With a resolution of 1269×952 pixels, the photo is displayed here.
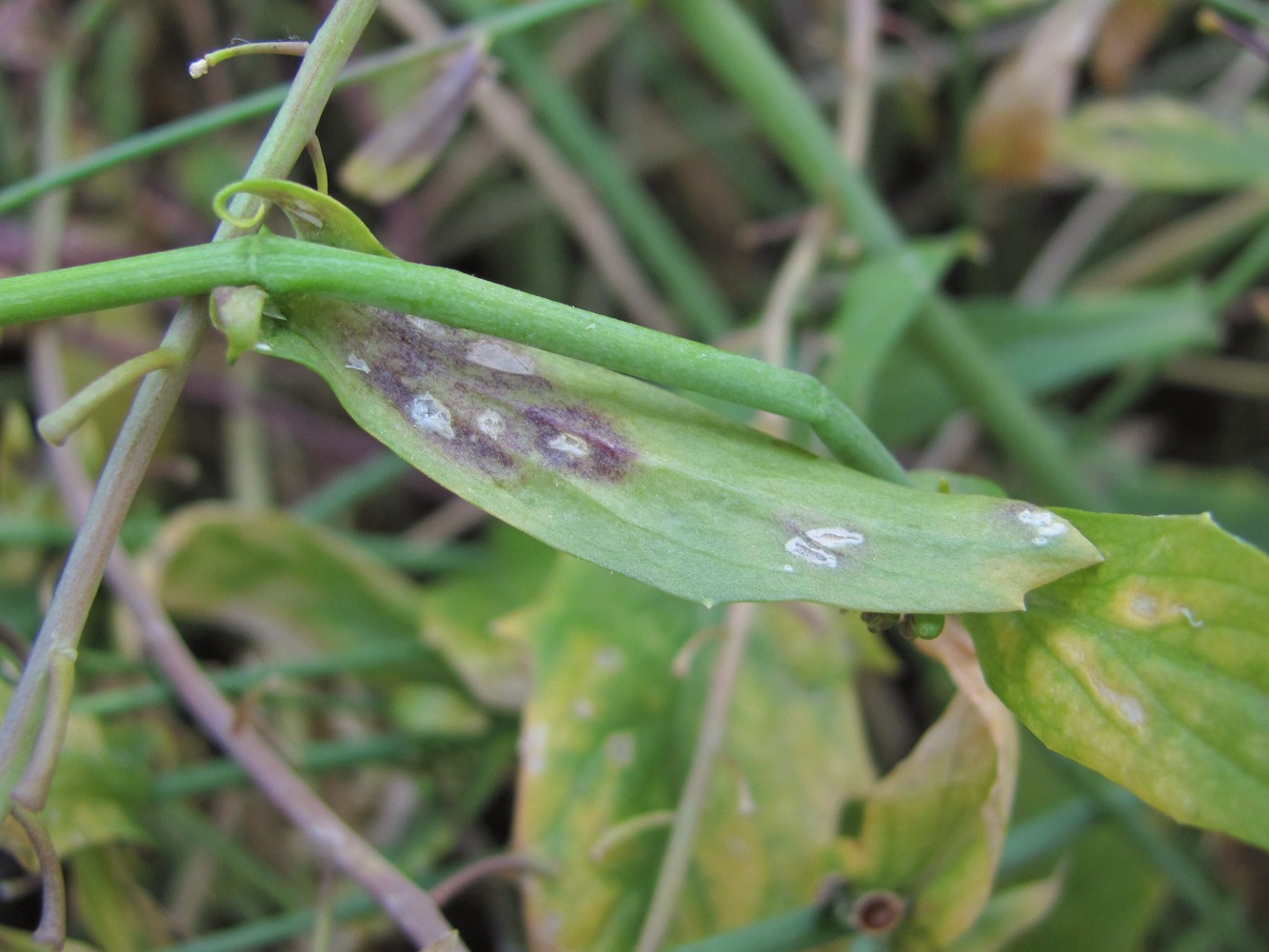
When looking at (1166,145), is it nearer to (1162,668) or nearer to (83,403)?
(1162,668)

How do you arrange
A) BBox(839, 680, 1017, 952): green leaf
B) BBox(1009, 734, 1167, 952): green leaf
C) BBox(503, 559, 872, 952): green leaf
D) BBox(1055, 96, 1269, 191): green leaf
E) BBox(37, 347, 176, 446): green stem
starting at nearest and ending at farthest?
1. BBox(37, 347, 176, 446): green stem
2. BBox(839, 680, 1017, 952): green leaf
3. BBox(503, 559, 872, 952): green leaf
4. BBox(1009, 734, 1167, 952): green leaf
5. BBox(1055, 96, 1269, 191): green leaf

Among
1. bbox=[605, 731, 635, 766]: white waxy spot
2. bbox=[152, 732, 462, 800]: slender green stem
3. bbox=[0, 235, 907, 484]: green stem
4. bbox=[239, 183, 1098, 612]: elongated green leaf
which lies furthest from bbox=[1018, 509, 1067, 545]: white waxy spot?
bbox=[152, 732, 462, 800]: slender green stem

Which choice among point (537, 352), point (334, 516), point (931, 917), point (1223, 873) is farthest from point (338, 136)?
point (1223, 873)

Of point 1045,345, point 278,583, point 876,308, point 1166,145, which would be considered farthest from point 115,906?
point 1166,145

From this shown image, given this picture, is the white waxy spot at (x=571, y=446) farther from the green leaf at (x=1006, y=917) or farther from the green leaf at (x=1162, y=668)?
the green leaf at (x=1006, y=917)

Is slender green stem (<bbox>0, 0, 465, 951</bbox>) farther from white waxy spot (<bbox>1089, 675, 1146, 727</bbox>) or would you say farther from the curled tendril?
white waxy spot (<bbox>1089, 675, 1146, 727</bbox>)

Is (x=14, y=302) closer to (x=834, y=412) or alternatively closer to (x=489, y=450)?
(x=489, y=450)

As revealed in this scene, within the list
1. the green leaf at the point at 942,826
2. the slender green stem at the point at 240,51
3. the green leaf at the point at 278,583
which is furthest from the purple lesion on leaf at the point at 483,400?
the green leaf at the point at 278,583
